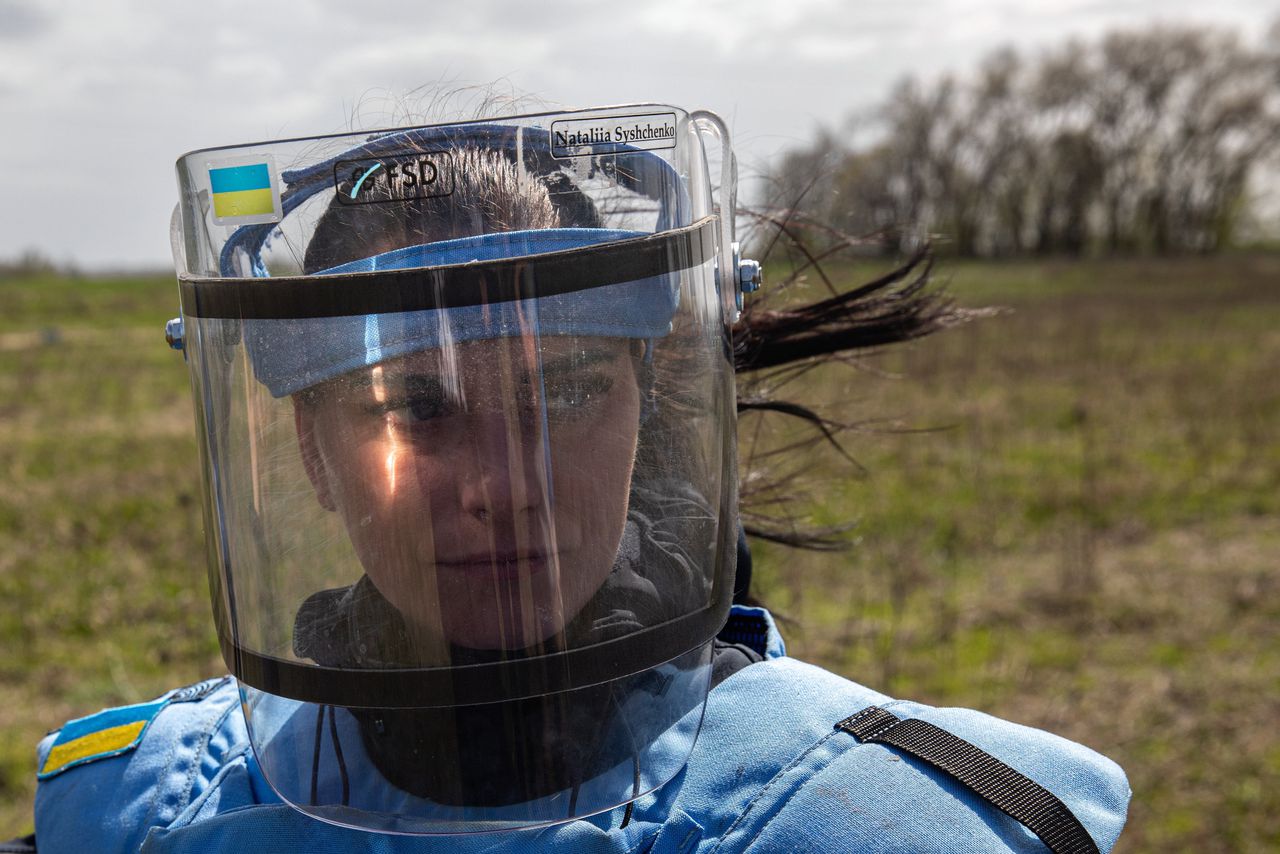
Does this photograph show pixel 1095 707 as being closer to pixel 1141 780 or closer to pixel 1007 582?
pixel 1141 780

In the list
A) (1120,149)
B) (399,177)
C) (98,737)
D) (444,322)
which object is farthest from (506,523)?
(1120,149)

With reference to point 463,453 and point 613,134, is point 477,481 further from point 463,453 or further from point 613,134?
point 613,134

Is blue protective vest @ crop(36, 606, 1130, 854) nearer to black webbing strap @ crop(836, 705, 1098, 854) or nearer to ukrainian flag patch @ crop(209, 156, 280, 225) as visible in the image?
black webbing strap @ crop(836, 705, 1098, 854)

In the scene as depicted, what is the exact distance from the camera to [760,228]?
2.15 meters

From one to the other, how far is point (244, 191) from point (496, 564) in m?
0.51

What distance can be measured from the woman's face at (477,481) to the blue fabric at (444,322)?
2 cm

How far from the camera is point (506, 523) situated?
46.0 inches

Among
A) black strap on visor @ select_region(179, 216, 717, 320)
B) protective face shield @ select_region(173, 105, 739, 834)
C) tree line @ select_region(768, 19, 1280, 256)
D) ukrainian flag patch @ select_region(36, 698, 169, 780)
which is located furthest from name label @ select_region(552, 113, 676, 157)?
tree line @ select_region(768, 19, 1280, 256)

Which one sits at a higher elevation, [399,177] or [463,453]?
[399,177]

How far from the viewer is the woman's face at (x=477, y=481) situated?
45.8 inches

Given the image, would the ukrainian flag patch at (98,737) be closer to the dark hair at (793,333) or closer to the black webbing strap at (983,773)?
the dark hair at (793,333)

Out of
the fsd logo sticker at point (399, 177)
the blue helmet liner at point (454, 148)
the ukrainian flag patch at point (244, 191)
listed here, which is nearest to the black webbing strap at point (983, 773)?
the blue helmet liner at point (454, 148)

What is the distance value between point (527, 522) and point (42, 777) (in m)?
0.92

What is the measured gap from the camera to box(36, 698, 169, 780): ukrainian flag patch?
156 centimetres
